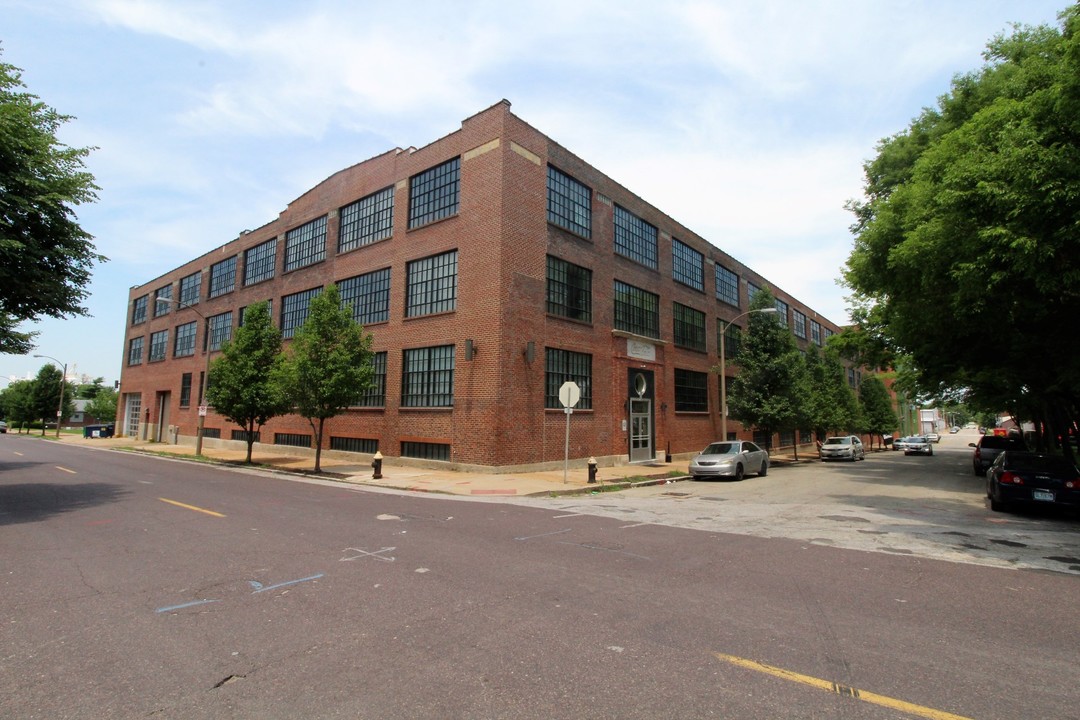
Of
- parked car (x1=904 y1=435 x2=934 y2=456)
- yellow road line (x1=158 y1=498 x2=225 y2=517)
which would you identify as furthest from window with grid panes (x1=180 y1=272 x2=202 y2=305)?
parked car (x1=904 y1=435 x2=934 y2=456)

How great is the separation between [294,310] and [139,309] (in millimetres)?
29218

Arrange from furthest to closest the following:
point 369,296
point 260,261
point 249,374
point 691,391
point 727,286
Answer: point 727,286 < point 260,261 < point 691,391 < point 369,296 < point 249,374

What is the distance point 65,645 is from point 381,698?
2.82m

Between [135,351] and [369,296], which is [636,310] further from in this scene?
[135,351]

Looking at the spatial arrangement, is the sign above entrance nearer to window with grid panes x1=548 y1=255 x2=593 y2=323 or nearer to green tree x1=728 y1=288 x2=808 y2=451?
window with grid panes x1=548 y1=255 x2=593 y2=323

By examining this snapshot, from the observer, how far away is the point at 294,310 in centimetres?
3177

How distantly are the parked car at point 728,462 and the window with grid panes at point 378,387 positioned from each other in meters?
13.2

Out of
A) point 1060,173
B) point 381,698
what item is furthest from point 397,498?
point 1060,173

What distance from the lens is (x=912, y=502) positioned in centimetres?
1490

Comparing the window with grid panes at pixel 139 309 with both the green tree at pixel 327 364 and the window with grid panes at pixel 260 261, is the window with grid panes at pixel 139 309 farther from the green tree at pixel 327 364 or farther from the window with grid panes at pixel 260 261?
the green tree at pixel 327 364

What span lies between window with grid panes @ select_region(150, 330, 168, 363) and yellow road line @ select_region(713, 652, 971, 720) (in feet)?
166

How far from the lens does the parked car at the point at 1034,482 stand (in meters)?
12.2

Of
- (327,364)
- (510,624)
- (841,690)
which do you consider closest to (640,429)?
(327,364)

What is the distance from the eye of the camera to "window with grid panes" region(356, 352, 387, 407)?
24.6m
